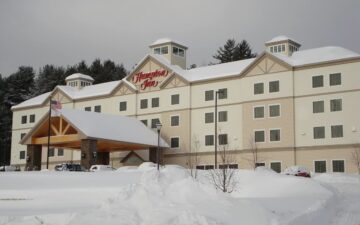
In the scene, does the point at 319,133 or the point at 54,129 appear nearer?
the point at 319,133

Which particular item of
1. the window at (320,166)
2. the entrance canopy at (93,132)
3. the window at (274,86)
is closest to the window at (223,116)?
the window at (274,86)

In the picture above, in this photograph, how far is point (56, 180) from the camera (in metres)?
30.6

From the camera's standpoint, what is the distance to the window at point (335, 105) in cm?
5391

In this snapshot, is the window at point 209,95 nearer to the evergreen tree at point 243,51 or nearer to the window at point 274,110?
the window at point 274,110

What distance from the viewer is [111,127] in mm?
56969

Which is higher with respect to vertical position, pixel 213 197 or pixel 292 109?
pixel 292 109

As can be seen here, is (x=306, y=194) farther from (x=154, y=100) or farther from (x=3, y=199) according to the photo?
(x=154, y=100)

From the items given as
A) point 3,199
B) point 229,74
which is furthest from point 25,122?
point 3,199

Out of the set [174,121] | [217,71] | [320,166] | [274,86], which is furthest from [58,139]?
[320,166]

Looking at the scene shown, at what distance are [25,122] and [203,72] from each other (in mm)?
27770

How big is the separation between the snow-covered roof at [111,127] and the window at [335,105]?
18.2 metres

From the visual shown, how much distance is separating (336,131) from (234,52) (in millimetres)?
52030

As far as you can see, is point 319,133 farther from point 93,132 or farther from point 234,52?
point 234,52

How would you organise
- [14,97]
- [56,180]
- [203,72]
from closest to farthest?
[56,180]
[203,72]
[14,97]
